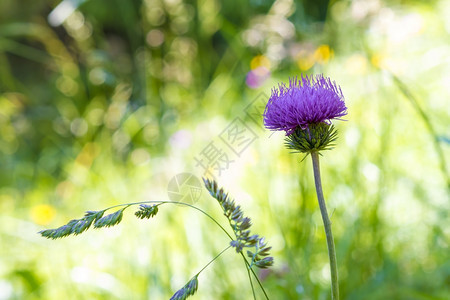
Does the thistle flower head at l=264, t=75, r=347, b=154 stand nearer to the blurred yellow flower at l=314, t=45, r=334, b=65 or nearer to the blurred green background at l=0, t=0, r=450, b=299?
the blurred green background at l=0, t=0, r=450, b=299

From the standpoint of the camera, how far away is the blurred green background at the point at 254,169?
4.25 ft

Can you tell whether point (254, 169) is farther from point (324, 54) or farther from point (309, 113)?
point (309, 113)

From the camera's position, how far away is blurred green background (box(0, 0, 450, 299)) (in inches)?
50.9

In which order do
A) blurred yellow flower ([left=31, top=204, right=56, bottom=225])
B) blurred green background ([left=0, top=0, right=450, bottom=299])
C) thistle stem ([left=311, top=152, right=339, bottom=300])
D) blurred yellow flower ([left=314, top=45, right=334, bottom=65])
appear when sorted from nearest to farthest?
thistle stem ([left=311, top=152, right=339, bottom=300]) → blurred green background ([left=0, top=0, right=450, bottom=299]) → blurred yellow flower ([left=314, top=45, right=334, bottom=65]) → blurred yellow flower ([left=31, top=204, right=56, bottom=225])

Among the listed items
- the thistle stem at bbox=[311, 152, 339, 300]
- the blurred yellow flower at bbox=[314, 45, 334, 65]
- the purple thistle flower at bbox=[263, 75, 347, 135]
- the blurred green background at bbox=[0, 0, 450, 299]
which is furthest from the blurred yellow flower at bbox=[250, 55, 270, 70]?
the thistle stem at bbox=[311, 152, 339, 300]

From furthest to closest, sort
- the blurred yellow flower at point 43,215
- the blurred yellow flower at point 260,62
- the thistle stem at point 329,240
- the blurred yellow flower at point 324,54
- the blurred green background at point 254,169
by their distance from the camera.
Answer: the blurred yellow flower at point 260,62, the blurred yellow flower at point 43,215, the blurred yellow flower at point 324,54, the blurred green background at point 254,169, the thistle stem at point 329,240

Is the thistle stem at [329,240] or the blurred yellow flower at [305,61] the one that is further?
the blurred yellow flower at [305,61]

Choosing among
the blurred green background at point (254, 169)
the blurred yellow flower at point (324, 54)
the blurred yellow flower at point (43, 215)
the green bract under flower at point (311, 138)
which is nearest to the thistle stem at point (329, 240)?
the green bract under flower at point (311, 138)

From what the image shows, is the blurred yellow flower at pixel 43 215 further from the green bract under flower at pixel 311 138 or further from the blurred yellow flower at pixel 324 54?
the green bract under flower at pixel 311 138

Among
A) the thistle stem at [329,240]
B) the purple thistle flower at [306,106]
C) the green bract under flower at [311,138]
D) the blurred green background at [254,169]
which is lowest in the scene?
the thistle stem at [329,240]

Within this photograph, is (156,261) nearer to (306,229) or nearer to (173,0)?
(306,229)

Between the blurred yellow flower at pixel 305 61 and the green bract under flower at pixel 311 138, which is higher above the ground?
the blurred yellow flower at pixel 305 61

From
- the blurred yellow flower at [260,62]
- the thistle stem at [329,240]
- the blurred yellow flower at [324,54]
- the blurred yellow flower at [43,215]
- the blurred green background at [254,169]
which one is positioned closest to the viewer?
the thistle stem at [329,240]

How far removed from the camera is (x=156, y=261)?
1467 millimetres
